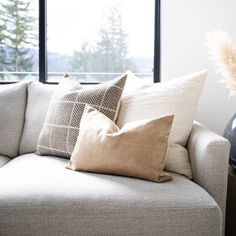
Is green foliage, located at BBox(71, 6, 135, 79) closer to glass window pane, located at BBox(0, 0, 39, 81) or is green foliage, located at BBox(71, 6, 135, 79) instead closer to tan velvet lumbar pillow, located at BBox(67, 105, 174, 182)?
glass window pane, located at BBox(0, 0, 39, 81)

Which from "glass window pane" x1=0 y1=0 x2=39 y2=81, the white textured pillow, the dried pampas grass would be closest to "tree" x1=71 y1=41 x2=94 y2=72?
"glass window pane" x1=0 y1=0 x2=39 y2=81

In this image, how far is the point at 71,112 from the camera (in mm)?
1784

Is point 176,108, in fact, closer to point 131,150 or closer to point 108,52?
point 131,150

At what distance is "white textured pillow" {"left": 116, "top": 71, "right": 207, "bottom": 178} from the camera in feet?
5.39

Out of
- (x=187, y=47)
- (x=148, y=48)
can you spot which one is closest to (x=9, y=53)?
(x=148, y=48)

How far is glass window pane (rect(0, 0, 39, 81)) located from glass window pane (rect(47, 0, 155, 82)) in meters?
0.12

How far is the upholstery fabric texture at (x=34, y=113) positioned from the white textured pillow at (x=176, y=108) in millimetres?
557

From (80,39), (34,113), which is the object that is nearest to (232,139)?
(34,113)

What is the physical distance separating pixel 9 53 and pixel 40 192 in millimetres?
1565

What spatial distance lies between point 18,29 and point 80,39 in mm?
470

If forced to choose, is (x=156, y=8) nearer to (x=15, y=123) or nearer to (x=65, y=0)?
(x=65, y=0)

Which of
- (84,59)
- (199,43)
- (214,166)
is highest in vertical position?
(199,43)

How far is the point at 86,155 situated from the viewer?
153 centimetres

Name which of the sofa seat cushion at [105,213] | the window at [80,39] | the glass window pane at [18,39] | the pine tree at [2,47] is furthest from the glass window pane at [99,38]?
the sofa seat cushion at [105,213]
